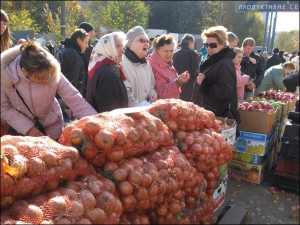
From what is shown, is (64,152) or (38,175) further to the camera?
(64,152)

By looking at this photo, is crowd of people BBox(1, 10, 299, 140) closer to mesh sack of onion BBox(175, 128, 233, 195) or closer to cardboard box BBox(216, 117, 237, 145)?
cardboard box BBox(216, 117, 237, 145)

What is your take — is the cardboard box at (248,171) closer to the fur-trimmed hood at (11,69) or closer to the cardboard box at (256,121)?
the cardboard box at (256,121)

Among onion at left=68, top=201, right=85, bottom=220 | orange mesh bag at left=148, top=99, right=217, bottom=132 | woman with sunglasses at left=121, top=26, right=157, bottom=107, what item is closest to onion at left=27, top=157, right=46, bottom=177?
onion at left=68, top=201, right=85, bottom=220

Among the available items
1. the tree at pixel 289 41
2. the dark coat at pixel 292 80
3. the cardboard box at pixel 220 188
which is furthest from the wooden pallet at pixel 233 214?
the tree at pixel 289 41

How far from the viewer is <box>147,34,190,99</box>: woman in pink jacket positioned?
363 centimetres

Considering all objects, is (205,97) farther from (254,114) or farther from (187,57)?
(187,57)

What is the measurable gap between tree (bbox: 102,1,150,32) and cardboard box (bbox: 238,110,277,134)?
24.7m

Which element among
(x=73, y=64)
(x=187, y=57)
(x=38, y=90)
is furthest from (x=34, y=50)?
(x=187, y=57)

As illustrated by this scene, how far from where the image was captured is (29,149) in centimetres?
162

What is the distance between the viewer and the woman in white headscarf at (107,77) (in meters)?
2.72

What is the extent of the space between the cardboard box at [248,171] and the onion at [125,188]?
286 cm

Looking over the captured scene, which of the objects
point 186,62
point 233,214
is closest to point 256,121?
point 233,214

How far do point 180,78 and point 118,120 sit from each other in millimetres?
1654

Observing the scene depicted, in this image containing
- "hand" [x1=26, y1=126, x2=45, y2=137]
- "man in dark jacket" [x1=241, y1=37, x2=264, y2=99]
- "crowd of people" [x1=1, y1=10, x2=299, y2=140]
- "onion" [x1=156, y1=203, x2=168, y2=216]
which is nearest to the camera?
"onion" [x1=156, y1=203, x2=168, y2=216]
